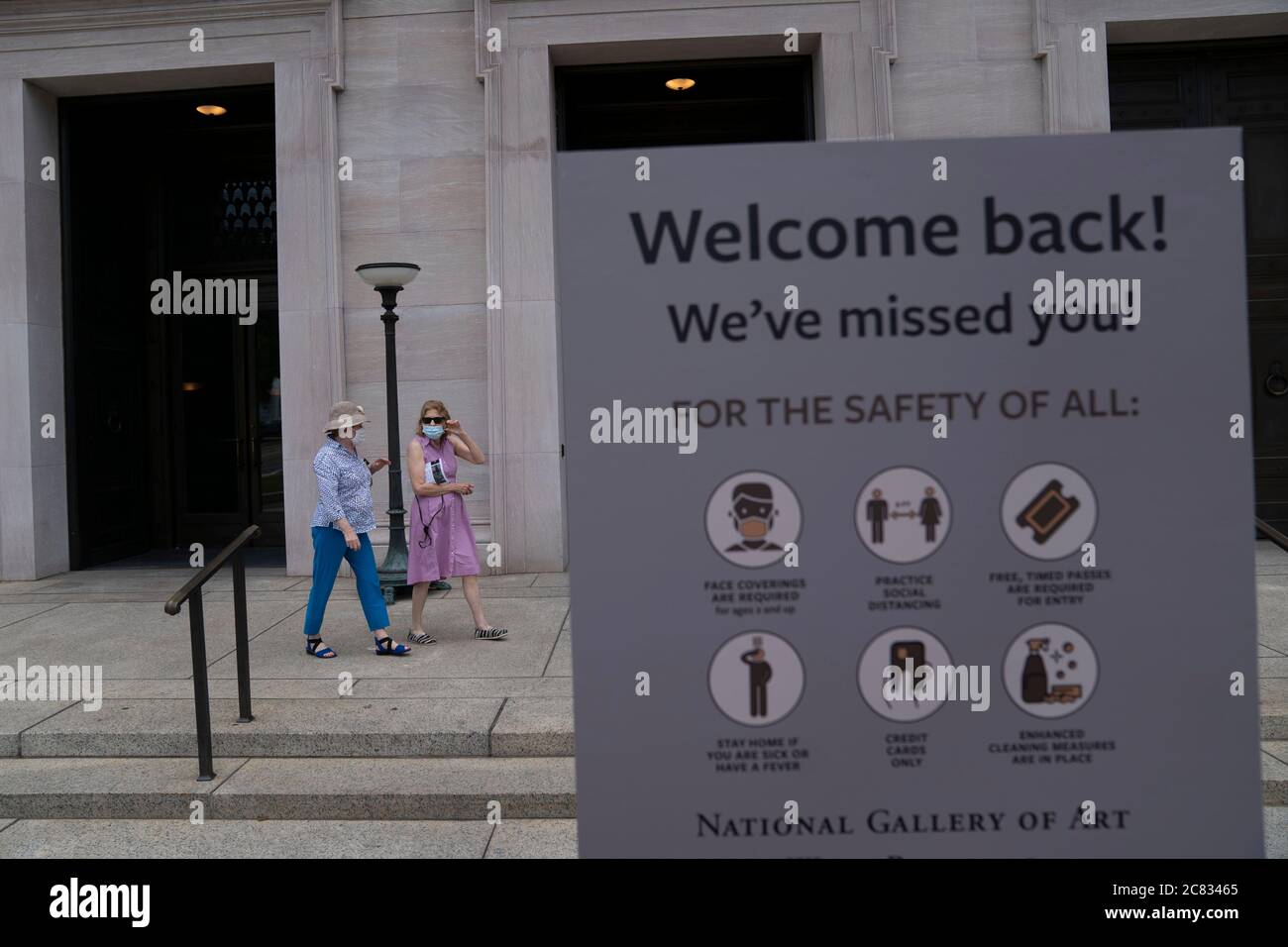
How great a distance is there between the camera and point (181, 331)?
43.9 ft

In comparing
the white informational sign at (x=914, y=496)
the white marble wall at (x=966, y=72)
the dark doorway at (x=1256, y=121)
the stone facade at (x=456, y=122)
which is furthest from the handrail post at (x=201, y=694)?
the dark doorway at (x=1256, y=121)

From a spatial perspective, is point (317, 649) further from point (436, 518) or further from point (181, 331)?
point (181, 331)

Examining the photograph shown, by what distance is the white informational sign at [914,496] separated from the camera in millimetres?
1979

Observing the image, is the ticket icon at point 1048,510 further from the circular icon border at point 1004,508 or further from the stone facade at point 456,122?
the stone facade at point 456,122

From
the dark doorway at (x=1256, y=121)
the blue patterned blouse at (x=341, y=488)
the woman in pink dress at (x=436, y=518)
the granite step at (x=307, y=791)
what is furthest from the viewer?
the dark doorway at (x=1256, y=121)

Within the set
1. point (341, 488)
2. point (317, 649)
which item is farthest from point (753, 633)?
point (317, 649)

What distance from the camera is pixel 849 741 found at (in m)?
2.02

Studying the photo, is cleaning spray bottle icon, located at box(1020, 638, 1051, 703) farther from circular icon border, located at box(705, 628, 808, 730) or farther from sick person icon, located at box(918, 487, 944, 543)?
circular icon border, located at box(705, 628, 808, 730)

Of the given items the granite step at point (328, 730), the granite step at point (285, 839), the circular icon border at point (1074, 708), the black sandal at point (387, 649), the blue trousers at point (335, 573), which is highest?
the circular icon border at point (1074, 708)

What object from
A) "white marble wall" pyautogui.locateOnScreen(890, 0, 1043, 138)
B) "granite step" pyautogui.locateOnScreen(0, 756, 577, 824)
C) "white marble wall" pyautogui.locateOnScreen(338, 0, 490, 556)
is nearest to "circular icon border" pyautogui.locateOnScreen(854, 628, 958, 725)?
"granite step" pyautogui.locateOnScreen(0, 756, 577, 824)

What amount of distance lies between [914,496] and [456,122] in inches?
379

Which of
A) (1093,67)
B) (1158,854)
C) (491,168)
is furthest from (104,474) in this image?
(1158,854)

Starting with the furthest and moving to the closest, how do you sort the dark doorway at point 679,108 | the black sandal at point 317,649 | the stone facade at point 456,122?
the dark doorway at point 679,108 → the stone facade at point 456,122 → the black sandal at point 317,649
